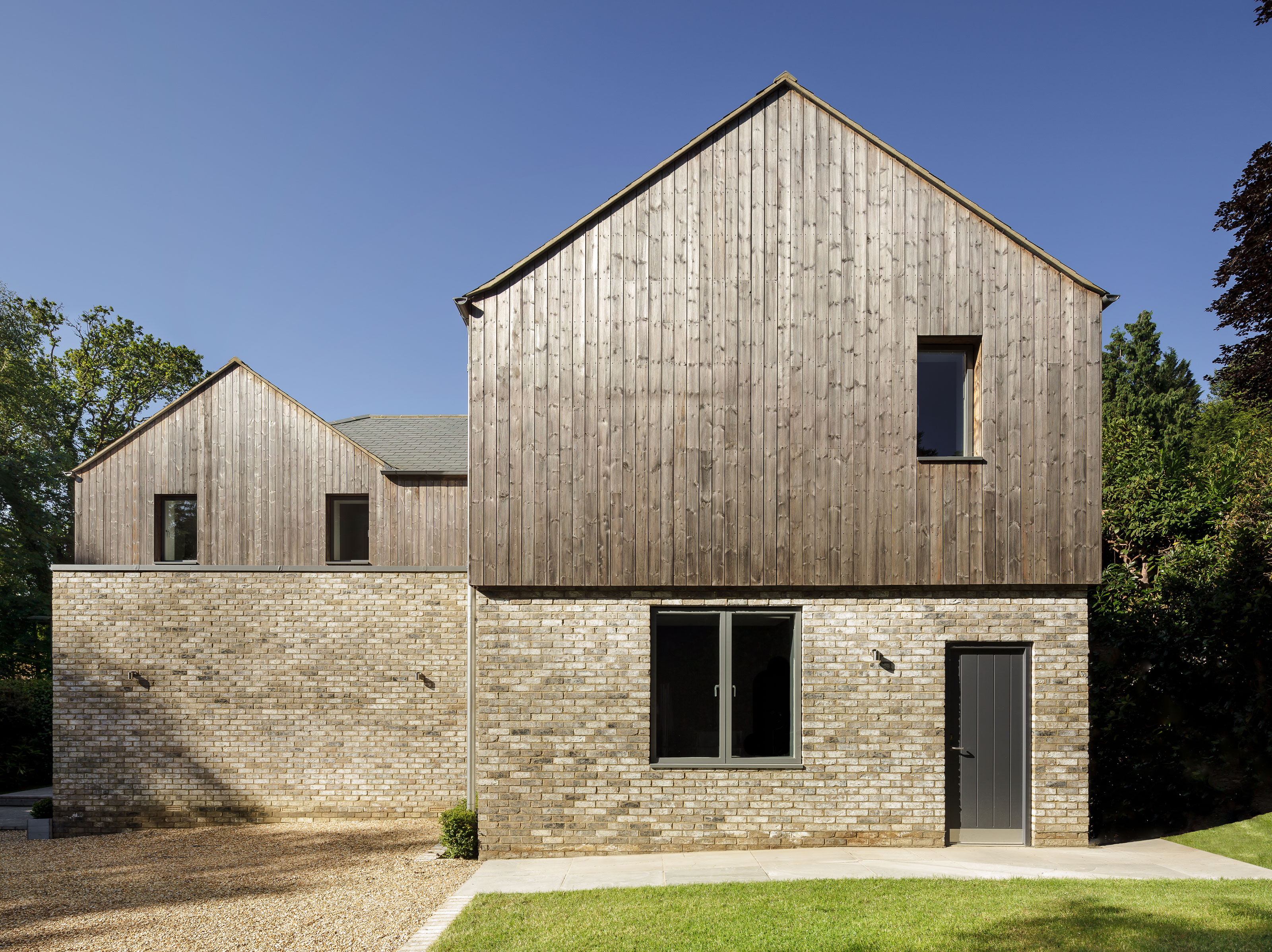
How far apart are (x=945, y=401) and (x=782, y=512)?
2.38 meters

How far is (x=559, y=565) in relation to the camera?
843 cm

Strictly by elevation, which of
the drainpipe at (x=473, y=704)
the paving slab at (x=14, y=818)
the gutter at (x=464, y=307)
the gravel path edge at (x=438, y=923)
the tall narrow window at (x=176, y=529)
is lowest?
the paving slab at (x=14, y=818)

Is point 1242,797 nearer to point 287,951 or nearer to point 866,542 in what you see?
point 866,542

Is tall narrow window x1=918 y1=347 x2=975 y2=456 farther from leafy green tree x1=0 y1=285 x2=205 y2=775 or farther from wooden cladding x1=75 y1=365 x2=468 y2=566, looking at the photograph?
leafy green tree x1=0 y1=285 x2=205 y2=775

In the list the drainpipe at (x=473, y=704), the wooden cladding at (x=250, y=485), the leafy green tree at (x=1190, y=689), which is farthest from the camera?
the wooden cladding at (x=250, y=485)

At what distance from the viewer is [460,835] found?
27.6ft

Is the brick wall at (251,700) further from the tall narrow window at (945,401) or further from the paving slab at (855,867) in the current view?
the tall narrow window at (945,401)

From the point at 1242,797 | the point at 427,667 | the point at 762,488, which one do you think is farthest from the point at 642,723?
the point at 1242,797

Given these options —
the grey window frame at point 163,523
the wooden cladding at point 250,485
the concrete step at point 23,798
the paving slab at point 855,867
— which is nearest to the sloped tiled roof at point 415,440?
the wooden cladding at point 250,485

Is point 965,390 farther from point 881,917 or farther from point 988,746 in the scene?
point 881,917

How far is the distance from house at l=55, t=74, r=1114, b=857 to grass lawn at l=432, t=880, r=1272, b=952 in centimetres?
144

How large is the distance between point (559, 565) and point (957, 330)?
5.38 metres

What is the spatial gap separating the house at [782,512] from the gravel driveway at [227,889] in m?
1.42

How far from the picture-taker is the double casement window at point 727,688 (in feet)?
27.5
